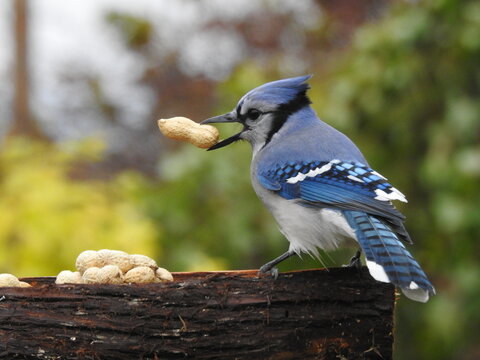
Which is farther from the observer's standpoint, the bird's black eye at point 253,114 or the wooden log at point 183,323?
the bird's black eye at point 253,114

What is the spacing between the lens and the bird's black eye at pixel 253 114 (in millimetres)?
2362

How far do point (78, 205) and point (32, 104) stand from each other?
8.59ft

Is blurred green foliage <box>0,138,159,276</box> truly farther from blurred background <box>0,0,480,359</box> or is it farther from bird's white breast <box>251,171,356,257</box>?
bird's white breast <box>251,171,356,257</box>

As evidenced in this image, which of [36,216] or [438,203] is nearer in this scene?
[36,216]

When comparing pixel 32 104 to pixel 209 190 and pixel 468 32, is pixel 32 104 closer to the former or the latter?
pixel 209 190

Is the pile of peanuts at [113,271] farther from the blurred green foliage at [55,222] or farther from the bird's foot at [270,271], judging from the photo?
the blurred green foliage at [55,222]

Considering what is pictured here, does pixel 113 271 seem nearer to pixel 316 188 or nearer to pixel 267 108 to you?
pixel 316 188

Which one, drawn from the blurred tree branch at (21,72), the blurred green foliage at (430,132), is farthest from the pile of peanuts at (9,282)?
the blurred tree branch at (21,72)

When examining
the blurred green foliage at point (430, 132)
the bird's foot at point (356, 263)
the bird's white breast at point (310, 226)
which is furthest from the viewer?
the blurred green foliage at point (430, 132)

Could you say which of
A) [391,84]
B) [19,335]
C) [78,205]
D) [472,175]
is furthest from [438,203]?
[19,335]

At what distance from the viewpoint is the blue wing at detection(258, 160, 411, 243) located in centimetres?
195

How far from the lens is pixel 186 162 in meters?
4.40

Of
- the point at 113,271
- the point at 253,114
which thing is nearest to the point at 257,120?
the point at 253,114

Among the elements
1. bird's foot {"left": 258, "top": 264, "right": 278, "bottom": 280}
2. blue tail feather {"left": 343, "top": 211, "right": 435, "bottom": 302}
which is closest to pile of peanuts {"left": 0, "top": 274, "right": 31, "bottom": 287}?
bird's foot {"left": 258, "top": 264, "right": 278, "bottom": 280}
